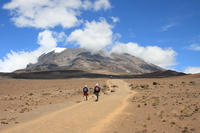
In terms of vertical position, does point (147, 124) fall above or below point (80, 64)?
below

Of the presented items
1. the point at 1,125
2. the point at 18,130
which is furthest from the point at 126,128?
the point at 1,125

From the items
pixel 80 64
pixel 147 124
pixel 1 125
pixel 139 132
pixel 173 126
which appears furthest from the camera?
pixel 80 64

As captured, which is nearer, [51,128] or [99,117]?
[51,128]

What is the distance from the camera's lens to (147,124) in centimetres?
→ 1098

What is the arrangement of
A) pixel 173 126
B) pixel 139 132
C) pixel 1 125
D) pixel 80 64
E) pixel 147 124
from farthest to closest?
pixel 80 64
pixel 1 125
pixel 147 124
pixel 173 126
pixel 139 132

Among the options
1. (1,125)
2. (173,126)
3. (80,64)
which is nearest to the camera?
(173,126)

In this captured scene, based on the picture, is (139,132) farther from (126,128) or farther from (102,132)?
(102,132)

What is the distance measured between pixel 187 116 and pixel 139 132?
457cm

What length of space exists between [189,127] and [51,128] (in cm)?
726

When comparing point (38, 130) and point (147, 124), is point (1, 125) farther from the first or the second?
point (147, 124)

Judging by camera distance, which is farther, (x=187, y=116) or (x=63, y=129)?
(x=187, y=116)

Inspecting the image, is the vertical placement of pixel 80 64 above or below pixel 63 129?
above

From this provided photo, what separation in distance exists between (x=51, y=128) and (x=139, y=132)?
15.6 feet

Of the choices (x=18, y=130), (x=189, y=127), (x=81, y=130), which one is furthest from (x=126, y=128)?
(x=18, y=130)
